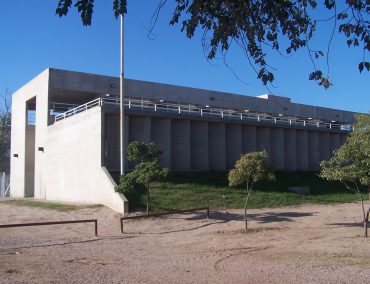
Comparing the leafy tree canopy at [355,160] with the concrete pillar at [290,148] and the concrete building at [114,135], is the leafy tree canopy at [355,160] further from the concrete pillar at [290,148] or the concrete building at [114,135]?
the concrete pillar at [290,148]

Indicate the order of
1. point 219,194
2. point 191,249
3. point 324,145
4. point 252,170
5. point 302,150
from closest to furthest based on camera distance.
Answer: point 191,249 < point 252,170 < point 219,194 < point 302,150 < point 324,145

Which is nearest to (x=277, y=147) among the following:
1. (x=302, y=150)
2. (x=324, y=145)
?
(x=302, y=150)

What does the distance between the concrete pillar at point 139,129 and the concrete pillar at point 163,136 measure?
77cm

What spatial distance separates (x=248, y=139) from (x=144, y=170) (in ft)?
60.3

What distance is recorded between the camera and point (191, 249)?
48.6ft

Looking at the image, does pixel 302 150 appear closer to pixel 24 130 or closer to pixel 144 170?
pixel 24 130

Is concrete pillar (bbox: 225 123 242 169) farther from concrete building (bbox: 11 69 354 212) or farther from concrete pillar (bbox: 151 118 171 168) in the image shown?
concrete pillar (bbox: 151 118 171 168)

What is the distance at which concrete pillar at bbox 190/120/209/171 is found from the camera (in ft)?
116

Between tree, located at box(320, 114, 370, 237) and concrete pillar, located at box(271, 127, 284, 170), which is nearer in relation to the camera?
tree, located at box(320, 114, 370, 237)

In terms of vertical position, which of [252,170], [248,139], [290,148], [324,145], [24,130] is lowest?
[252,170]

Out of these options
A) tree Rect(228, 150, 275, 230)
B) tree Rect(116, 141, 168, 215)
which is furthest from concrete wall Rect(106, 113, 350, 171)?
tree Rect(228, 150, 275, 230)

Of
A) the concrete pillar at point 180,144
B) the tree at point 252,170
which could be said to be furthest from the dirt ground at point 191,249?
the concrete pillar at point 180,144

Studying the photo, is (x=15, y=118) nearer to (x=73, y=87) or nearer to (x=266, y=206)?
(x=73, y=87)

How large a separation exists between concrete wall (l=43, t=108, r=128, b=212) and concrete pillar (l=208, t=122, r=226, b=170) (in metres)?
10.2
